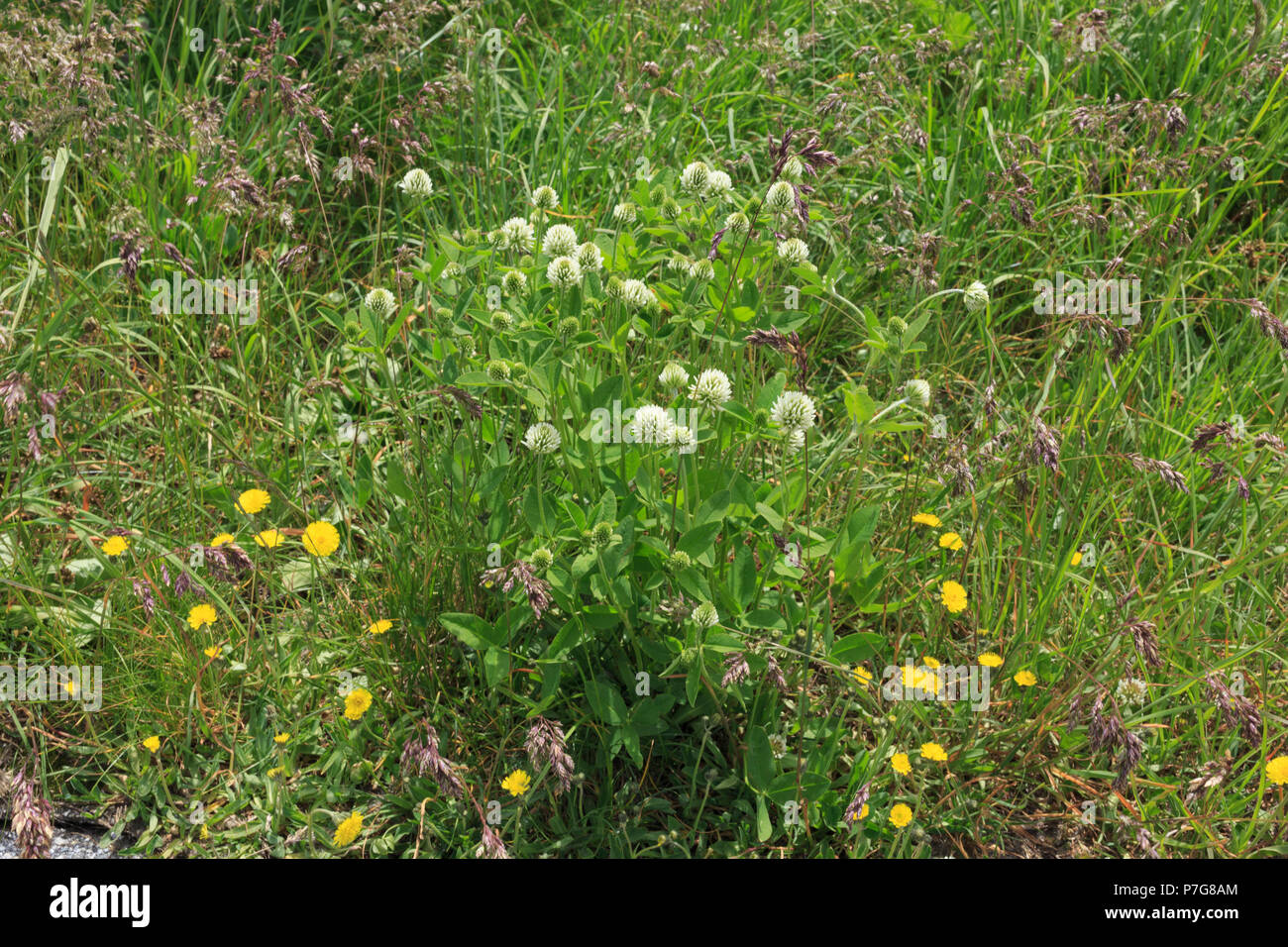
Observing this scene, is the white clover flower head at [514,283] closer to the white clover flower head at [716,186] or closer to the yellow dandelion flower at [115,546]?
the white clover flower head at [716,186]

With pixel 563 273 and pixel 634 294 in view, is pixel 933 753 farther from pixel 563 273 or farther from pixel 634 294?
pixel 563 273

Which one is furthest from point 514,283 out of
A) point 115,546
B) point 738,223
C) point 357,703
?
point 115,546

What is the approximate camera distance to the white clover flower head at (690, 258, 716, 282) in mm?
2359

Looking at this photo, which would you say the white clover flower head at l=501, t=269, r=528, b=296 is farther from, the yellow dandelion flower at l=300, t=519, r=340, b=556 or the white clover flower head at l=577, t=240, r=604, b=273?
the yellow dandelion flower at l=300, t=519, r=340, b=556

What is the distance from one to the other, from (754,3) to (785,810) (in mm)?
3348

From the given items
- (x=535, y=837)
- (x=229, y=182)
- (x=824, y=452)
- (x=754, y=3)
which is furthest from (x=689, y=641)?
(x=754, y=3)

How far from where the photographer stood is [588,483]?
2271 mm

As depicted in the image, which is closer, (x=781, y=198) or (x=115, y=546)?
(x=781, y=198)

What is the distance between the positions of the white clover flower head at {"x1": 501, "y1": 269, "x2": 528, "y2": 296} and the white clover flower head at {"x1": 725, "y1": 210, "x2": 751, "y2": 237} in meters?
0.46

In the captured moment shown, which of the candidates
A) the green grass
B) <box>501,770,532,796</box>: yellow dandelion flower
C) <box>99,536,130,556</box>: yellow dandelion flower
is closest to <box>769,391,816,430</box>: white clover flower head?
the green grass

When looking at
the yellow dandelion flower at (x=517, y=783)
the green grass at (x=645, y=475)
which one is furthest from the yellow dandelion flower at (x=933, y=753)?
the yellow dandelion flower at (x=517, y=783)

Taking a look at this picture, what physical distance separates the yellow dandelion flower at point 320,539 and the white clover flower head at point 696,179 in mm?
1160

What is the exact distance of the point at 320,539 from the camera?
248 centimetres

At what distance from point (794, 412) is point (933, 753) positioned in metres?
0.79
